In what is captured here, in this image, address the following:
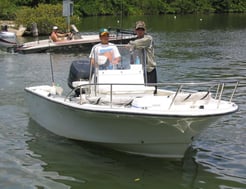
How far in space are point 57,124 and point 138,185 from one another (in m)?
2.45

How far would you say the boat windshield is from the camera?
29.9ft

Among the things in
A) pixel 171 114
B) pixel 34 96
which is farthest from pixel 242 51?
pixel 171 114

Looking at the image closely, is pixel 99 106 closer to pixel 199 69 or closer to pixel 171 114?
pixel 171 114

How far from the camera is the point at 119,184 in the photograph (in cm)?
751

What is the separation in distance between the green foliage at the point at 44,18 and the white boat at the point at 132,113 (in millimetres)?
26961

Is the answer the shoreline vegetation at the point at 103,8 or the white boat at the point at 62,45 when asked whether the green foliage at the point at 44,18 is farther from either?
the white boat at the point at 62,45

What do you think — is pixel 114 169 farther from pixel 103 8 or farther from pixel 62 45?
pixel 103 8

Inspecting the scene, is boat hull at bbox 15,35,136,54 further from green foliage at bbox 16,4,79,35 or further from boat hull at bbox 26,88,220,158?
boat hull at bbox 26,88,220,158

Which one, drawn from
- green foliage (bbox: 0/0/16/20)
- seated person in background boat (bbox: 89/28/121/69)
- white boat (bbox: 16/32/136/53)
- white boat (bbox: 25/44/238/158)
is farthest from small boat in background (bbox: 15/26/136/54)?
green foliage (bbox: 0/0/16/20)

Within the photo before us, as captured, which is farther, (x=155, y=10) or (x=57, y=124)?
(x=155, y=10)

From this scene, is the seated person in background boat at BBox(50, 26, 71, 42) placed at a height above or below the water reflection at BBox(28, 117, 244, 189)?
above

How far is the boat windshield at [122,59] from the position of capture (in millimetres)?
9102

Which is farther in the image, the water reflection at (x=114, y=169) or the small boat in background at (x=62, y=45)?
the small boat in background at (x=62, y=45)

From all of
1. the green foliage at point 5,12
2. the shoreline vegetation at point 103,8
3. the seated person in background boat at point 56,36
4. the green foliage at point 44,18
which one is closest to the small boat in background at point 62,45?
the seated person in background boat at point 56,36
